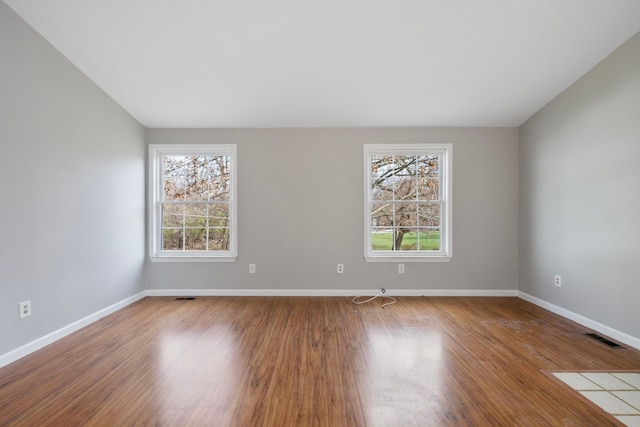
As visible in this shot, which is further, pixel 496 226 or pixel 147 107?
pixel 496 226

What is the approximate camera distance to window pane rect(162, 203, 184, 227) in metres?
4.13

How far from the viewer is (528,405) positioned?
1.71 meters

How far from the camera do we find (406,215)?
4.12m

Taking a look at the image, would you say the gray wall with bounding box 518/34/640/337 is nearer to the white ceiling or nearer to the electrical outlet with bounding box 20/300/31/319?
the white ceiling

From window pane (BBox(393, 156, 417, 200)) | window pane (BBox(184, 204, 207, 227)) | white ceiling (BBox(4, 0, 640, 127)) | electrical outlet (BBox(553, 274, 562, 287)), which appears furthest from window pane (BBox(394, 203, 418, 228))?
window pane (BBox(184, 204, 207, 227))

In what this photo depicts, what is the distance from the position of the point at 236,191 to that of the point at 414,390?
3102 mm

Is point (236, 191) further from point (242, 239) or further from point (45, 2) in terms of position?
point (45, 2)

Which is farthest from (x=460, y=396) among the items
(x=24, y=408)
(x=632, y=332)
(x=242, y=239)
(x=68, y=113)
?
(x=68, y=113)

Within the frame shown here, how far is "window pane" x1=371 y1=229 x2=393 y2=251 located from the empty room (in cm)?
3

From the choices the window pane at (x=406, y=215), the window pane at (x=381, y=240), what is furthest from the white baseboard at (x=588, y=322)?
the window pane at (x=381, y=240)

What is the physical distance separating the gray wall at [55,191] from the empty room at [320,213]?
20 mm

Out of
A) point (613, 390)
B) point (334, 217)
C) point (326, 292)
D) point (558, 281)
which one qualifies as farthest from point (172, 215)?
point (558, 281)

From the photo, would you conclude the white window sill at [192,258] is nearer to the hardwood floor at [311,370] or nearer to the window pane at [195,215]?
the window pane at [195,215]

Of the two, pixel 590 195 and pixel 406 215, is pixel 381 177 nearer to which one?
pixel 406 215
